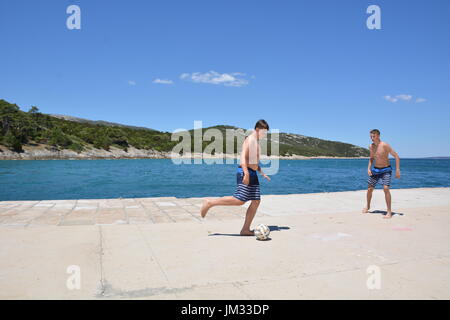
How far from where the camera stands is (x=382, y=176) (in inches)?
295

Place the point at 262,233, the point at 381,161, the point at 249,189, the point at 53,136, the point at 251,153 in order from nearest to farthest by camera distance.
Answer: the point at 262,233
the point at 251,153
the point at 249,189
the point at 381,161
the point at 53,136

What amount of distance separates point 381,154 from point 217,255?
5090 millimetres

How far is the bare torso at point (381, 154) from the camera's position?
7469 mm

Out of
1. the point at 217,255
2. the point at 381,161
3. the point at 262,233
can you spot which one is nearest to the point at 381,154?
the point at 381,161

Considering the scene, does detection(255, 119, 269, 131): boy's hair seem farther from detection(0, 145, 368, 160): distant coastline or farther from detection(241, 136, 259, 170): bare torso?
detection(0, 145, 368, 160): distant coastline

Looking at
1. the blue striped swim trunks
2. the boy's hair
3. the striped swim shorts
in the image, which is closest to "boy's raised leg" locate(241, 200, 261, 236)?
the blue striped swim trunks

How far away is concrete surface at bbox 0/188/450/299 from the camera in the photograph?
119 inches

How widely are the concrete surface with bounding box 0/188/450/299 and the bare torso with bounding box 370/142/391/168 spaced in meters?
1.19

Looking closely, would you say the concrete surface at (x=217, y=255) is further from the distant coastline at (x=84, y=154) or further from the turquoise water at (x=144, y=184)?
the distant coastline at (x=84, y=154)

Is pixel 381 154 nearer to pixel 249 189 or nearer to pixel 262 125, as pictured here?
pixel 262 125

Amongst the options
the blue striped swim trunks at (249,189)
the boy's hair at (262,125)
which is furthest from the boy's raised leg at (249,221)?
the boy's hair at (262,125)

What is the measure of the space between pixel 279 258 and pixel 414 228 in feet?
10.8
